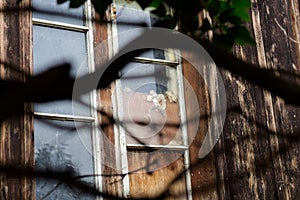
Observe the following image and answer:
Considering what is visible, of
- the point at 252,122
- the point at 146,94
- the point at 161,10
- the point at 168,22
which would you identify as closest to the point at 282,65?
the point at 252,122

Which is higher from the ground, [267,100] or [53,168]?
[267,100]

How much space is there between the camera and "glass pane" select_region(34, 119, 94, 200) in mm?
2574

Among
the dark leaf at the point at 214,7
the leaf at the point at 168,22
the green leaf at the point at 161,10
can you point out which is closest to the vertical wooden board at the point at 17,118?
the leaf at the point at 168,22

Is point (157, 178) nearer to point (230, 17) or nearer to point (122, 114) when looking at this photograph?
point (122, 114)

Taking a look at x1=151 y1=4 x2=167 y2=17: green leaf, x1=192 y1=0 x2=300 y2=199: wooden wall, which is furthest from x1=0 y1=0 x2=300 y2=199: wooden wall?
x1=151 y1=4 x2=167 y2=17: green leaf

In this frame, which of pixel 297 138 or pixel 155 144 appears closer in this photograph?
pixel 155 144

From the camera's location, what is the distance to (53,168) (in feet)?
8.57

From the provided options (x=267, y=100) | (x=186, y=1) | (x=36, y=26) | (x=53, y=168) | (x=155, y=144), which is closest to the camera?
(x=186, y=1)

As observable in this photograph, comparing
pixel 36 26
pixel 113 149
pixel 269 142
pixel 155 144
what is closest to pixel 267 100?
pixel 269 142

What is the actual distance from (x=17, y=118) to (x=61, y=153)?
0.80 ft

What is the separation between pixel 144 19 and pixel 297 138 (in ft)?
3.48

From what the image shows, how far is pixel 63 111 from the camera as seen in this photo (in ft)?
8.95

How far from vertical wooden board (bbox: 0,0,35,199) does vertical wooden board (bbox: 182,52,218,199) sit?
2.76 feet

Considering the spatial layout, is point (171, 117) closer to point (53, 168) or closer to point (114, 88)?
point (114, 88)
